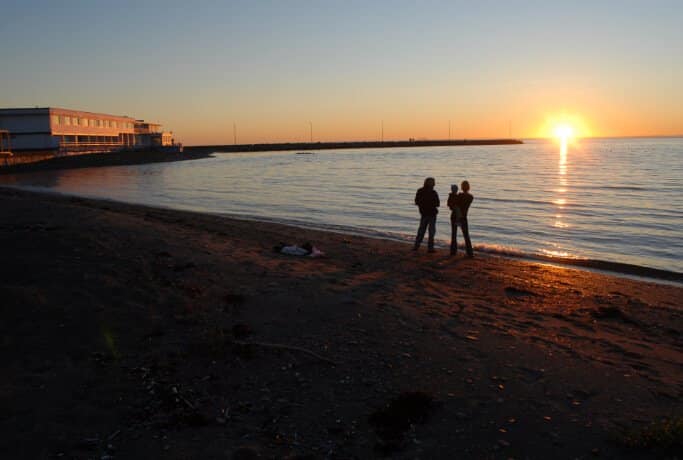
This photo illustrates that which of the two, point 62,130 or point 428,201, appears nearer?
point 428,201

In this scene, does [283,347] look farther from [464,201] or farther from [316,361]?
[464,201]

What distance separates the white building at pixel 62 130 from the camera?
71562mm

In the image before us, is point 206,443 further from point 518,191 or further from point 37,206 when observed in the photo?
point 518,191

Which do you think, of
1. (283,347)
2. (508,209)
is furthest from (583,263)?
(508,209)

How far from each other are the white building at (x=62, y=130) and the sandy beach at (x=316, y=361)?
239ft

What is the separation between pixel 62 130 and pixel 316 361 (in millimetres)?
83214

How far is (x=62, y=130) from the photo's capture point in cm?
7569

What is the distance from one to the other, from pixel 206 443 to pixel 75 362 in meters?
2.46

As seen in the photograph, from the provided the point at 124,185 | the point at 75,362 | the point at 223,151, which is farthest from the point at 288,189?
the point at 223,151

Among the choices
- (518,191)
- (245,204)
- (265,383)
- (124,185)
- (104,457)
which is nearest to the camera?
(104,457)

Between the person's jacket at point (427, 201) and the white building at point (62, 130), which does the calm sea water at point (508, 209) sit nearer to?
the person's jacket at point (427, 201)

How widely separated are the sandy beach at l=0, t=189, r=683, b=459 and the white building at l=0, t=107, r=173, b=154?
72864 millimetres

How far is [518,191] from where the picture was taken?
118 ft

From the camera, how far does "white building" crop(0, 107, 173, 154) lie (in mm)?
71562
